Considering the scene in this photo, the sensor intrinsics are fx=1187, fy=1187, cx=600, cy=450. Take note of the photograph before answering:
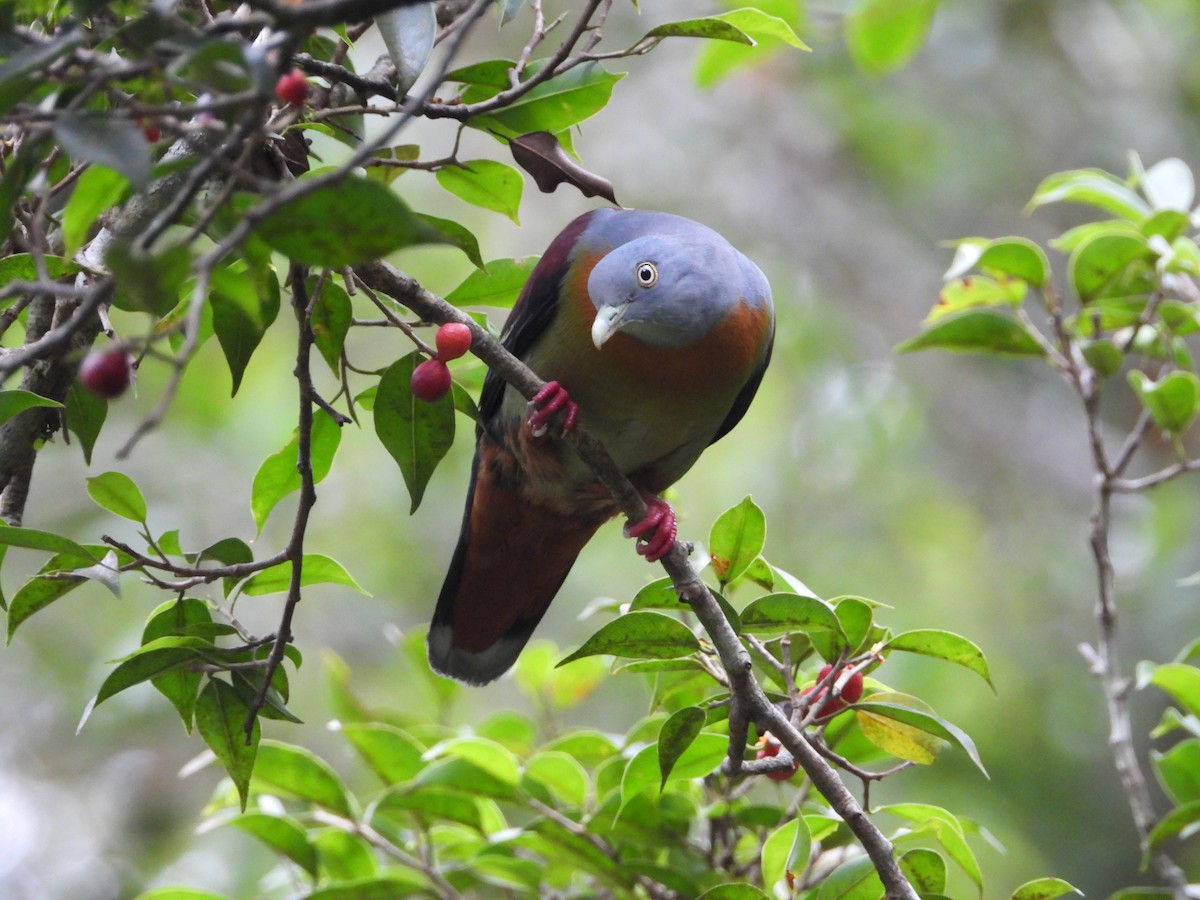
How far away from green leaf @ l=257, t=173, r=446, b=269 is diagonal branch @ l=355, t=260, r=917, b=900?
68 cm

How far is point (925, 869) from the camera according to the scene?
2.19 metres

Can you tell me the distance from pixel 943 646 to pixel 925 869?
42 centimetres

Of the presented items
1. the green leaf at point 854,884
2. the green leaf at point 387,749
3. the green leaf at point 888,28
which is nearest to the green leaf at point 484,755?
the green leaf at point 387,749

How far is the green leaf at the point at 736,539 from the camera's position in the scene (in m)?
2.21

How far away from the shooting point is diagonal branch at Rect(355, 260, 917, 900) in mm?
1977

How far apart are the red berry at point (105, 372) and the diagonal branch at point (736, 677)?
0.71 m

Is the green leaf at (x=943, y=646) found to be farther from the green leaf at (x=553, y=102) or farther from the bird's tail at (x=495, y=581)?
the bird's tail at (x=495, y=581)

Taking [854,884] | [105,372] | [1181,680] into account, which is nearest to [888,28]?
[1181,680]

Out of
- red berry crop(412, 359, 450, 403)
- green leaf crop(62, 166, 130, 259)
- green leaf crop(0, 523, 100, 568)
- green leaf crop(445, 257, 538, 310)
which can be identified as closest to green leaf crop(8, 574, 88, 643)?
green leaf crop(0, 523, 100, 568)

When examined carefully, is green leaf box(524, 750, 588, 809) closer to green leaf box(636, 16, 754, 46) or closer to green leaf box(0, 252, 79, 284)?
green leaf box(0, 252, 79, 284)

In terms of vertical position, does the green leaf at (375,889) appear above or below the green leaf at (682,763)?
below

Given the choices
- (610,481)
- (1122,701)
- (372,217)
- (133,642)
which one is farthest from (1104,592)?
(133,642)

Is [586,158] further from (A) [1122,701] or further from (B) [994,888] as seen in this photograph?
(A) [1122,701]

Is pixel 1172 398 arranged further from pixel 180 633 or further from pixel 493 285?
pixel 180 633
